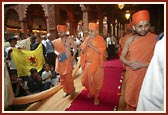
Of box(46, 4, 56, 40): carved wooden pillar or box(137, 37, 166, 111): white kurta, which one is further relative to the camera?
box(46, 4, 56, 40): carved wooden pillar

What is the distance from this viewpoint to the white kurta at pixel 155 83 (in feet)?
2.92

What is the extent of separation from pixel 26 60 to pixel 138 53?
217cm

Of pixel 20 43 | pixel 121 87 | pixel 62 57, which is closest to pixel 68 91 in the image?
pixel 62 57

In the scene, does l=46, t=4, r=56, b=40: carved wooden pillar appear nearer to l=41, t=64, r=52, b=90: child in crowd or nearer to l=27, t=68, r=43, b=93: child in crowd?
l=41, t=64, r=52, b=90: child in crowd

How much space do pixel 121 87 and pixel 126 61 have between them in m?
2.04

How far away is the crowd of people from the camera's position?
958 mm

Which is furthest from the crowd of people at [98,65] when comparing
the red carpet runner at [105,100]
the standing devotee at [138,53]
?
the red carpet runner at [105,100]

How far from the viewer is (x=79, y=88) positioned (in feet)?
15.2

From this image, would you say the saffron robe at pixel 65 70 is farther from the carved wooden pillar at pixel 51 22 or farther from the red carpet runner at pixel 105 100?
the carved wooden pillar at pixel 51 22

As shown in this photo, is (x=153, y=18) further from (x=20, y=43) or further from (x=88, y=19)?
(x=20, y=43)

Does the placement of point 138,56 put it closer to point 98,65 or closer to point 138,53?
point 138,53

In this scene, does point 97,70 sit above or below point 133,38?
below

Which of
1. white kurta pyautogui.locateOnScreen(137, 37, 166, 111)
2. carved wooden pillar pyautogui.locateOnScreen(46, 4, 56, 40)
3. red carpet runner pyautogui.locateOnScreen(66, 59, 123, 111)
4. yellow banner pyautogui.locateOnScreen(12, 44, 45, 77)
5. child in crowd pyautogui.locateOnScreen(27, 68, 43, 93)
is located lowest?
red carpet runner pyautogui.locateOnScreen(66, 59, 123, 111)

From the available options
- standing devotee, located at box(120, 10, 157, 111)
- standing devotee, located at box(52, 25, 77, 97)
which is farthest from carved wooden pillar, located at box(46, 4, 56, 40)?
standing devotee, located at box(120, 10, 157, 111)
